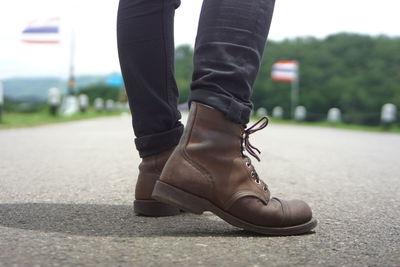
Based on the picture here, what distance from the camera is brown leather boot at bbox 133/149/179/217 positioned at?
5.24 ft

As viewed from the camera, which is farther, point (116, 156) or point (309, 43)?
point (309, 43)

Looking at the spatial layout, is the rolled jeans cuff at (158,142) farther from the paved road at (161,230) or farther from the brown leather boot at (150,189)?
the paved road at (161,230)

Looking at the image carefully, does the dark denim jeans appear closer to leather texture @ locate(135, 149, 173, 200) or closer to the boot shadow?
leather texture @ locate(135, 149, 173, 200)

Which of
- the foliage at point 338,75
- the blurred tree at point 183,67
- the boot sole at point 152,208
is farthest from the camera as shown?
the blurred tree at point 183,67

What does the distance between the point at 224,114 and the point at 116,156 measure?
2.74 m

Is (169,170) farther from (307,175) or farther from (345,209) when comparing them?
(307,175)

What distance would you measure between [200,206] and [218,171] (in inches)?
3.5

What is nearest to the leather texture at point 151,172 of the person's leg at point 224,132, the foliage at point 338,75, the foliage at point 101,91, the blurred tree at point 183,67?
the person's leg at point 224,132

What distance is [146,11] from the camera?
5.27 ft

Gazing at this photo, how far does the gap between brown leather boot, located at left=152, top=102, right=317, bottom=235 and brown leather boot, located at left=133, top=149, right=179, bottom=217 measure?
203mm

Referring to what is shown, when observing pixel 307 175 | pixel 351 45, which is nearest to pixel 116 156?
pixel 307 175

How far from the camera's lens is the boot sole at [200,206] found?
4.51 feet

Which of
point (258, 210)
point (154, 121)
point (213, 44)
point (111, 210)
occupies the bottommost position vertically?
point (111, 210)

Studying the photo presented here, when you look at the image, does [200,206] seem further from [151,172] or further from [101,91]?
[101,91]
